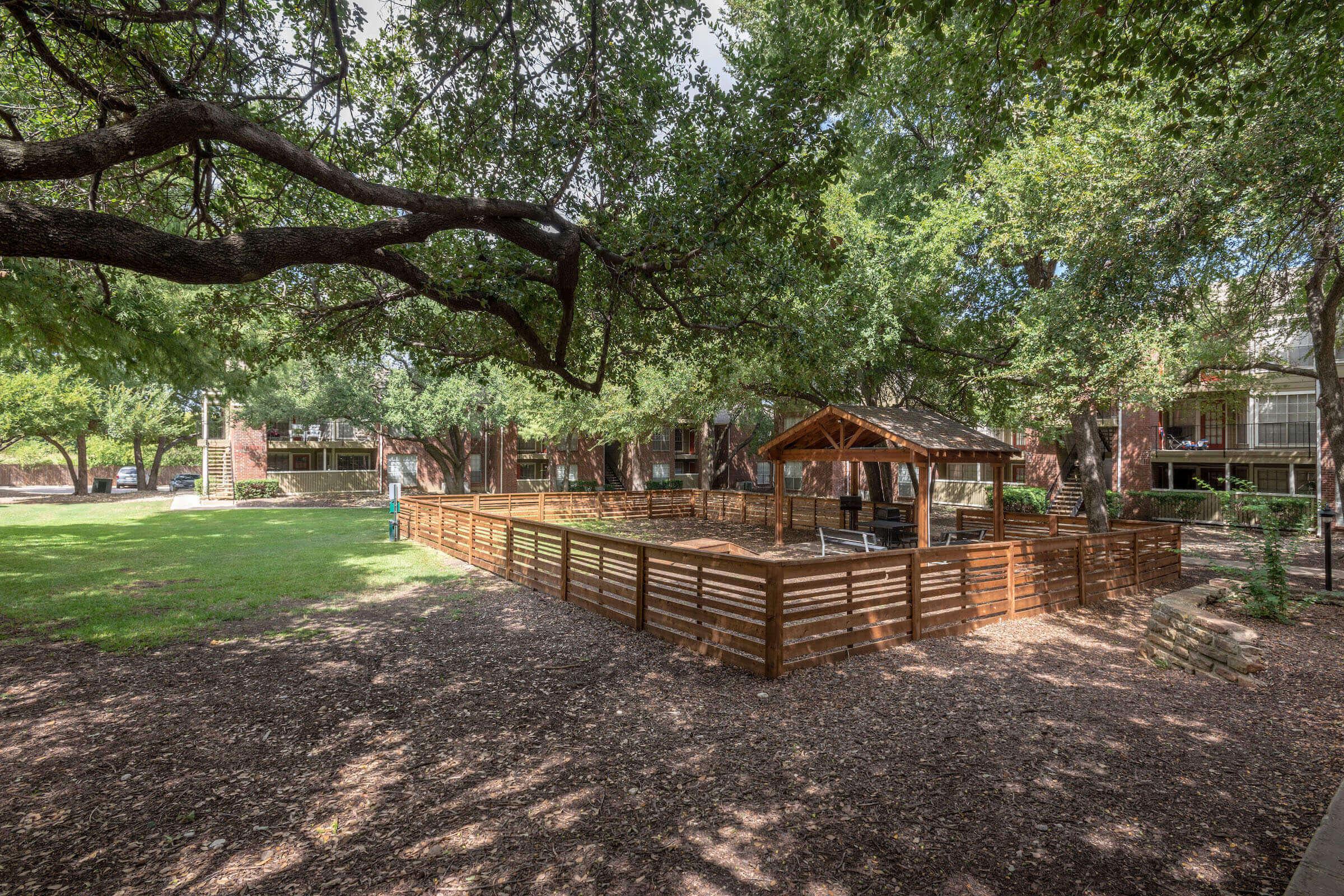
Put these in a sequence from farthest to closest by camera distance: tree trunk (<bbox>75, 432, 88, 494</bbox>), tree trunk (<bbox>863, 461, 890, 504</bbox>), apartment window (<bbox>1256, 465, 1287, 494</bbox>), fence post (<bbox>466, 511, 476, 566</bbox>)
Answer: tree trunk (<bbox>75, 432, 88, 494</bbox>), apartment window (<bbox>1256, 465, 1287, 494</bbox>), tree trunk (<bbox>863, 461, 890, 504</bbox>), fence post (<bbox>466, 511, 476, 566</bbox>)

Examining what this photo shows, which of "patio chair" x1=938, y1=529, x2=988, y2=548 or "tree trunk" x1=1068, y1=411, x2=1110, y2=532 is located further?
"patio chair" x1=938, y1=529, x2=988, y2=548

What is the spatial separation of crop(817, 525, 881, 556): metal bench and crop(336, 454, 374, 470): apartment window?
99.1 feet

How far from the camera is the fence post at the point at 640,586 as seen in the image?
7332 mm

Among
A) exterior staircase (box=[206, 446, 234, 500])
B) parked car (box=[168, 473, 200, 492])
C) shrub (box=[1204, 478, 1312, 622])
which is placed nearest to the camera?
shrub (box=[1204, 478, 1312, 622])

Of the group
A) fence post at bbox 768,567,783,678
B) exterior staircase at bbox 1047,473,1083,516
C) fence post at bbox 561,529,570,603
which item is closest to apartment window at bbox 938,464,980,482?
exterior staircase at bbox 1047,473,1083,516

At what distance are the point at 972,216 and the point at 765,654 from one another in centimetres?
1135

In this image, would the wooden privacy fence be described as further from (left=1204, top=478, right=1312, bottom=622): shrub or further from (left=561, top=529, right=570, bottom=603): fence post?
(left=1204, top=478, right=1312, bottom=622): shrub

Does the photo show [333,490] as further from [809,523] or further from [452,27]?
[452,27]

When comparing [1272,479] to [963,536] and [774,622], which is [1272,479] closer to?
[963,536]

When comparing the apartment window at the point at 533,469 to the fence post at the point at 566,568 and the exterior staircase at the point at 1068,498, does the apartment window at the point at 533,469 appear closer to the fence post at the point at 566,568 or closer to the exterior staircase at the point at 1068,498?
the exterior staircase at the point at 1068,498

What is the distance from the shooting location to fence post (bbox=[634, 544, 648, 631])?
24.1ft

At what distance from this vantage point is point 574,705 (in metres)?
5.01

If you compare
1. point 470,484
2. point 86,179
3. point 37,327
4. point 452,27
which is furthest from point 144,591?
point 470,484

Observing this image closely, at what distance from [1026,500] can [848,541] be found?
649 inches
